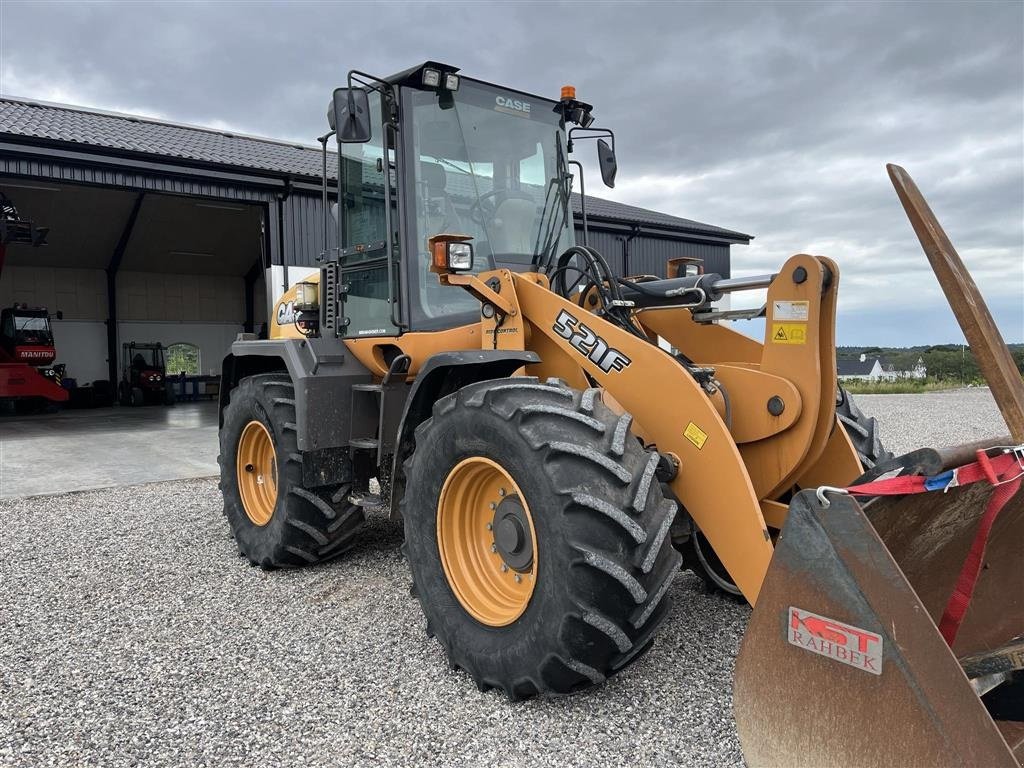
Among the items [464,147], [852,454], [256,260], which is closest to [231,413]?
[464,147]

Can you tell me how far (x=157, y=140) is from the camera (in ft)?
44.0

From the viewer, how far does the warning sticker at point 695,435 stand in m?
2.81

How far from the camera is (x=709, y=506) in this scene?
2.80 m

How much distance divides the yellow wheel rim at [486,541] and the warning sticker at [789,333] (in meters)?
1.18

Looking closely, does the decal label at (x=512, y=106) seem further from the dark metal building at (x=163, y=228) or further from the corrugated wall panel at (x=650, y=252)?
the corrugated wall panel at (x=650, y=252)

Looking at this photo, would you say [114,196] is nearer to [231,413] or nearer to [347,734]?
[231,413]

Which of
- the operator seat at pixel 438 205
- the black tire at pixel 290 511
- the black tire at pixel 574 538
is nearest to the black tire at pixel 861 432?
the black tire at pixel 574 538

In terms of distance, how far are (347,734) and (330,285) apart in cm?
297

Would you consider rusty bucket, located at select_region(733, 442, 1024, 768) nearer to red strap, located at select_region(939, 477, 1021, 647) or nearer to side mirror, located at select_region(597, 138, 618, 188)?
red strap, located at select_region(939, 477, 1021, 647)

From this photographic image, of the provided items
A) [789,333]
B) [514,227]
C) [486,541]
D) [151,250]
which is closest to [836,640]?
[789,333]

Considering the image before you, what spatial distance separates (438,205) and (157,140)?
11.5 metres

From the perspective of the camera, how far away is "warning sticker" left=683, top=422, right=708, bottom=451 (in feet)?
9.23

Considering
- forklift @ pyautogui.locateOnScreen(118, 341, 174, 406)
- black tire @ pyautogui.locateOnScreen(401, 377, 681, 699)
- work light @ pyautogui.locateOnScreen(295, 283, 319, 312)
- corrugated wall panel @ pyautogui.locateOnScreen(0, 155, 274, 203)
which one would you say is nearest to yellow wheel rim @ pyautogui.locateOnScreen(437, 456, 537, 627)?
black tire @ pyautogui.locateOnScreen(401, 377, 681, 699)

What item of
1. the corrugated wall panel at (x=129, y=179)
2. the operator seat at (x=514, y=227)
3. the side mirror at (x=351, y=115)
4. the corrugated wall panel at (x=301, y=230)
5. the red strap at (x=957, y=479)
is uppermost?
the corrugated wall panel at (x=129, y=179)
